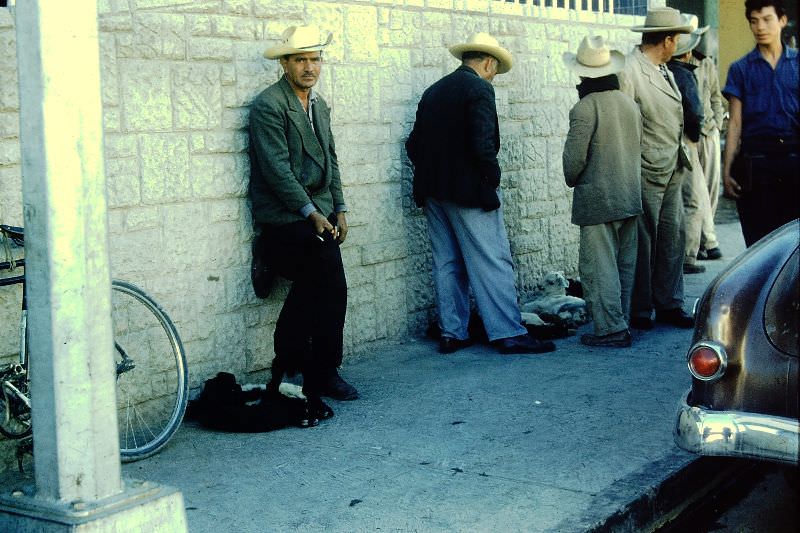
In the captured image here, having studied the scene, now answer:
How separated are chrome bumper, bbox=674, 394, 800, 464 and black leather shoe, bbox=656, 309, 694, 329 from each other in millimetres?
4240

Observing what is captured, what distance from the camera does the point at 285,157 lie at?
6.63 m

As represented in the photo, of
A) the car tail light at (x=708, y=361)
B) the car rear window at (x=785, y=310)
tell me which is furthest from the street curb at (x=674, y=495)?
the car rear window at (x=785, y=310)

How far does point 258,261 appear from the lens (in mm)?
6805

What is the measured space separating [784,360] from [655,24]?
4637mm

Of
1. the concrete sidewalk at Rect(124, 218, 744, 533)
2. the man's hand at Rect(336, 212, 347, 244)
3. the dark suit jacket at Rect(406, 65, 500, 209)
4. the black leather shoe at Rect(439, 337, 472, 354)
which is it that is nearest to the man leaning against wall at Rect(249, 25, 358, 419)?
the man's hand at Rect(336, 212, 347, 244)

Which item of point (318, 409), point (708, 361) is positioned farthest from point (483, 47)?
point (708, 361)

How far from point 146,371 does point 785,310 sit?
3292mm

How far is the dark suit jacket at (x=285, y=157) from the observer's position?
6598 millimetres

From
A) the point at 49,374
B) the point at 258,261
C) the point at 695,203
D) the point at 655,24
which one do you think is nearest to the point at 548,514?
the point at 49,374

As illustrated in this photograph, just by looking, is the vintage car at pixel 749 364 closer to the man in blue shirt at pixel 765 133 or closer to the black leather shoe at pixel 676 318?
the man in blue shirt at pixel 765 133

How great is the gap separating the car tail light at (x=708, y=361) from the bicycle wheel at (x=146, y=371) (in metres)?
2.55

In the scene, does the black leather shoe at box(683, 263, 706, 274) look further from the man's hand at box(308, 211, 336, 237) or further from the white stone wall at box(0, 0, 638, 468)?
the man's hand at box(308, 211, 336, 237)

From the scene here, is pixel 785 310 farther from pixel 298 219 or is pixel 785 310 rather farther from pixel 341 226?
pixel 341 226

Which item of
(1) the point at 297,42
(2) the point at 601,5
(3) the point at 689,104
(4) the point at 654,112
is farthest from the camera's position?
(2) the point at 601,5
